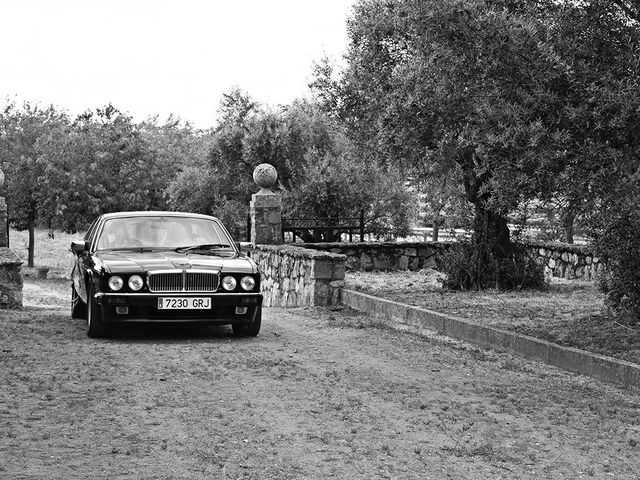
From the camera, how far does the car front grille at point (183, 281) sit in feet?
37.4

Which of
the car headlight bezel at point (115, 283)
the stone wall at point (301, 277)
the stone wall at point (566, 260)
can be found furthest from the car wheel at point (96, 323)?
the stone wall at point (566, 260)

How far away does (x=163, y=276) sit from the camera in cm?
1143

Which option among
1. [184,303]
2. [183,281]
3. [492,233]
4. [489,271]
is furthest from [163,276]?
[492,233]

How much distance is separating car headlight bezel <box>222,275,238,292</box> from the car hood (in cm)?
9

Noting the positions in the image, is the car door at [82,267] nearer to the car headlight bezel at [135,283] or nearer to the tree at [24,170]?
the car headlight bezel at [135,283]

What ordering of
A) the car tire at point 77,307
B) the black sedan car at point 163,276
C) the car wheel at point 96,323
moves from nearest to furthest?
the black sedan car at point 163,276, the car wheel at point 96,323, the car tire at point 77,307

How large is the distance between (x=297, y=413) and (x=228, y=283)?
446 cm

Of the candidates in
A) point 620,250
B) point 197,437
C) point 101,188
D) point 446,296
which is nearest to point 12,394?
point 197,437

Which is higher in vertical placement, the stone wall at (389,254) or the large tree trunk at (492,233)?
the large tree trunk at (492,233)

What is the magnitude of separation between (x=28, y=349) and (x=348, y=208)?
2252 cm

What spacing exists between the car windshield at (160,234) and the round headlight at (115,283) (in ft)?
4.06

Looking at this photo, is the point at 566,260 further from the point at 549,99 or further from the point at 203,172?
the point at 203,172

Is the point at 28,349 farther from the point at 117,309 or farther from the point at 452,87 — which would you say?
the point at 452,87

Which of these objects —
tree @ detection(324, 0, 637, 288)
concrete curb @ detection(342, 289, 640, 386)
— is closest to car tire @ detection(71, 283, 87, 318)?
concrete curb @ detection(342, 289, 640, 386)
